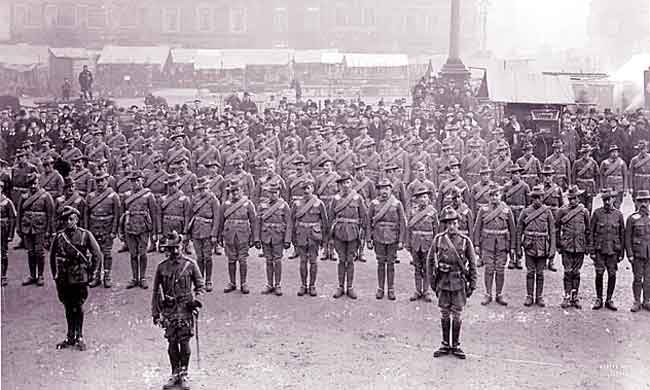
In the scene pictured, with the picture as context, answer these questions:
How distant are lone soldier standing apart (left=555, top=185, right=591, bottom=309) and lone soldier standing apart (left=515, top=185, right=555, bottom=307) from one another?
0.67ft

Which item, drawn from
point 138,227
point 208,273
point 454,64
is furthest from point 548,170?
point 454,64

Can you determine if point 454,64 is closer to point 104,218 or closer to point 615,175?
point 615,175

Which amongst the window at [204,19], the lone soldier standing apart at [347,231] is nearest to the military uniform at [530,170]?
the lone soldier standing apart at [347,231]

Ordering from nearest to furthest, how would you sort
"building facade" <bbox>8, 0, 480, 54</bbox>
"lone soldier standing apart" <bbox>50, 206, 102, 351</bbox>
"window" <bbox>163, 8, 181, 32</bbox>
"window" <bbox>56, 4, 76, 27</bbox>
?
"lone soldier standing apart" <bbox>50, 206, 102, 351</bbox> < "window" <bbox>56, 4, 76, 27</bbox> < "building facade" <bbox>8, 0, 480, 54</bbox> < "window" <bbox>163, 8, 181, 32</bbox>

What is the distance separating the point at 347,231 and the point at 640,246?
11.9 feet

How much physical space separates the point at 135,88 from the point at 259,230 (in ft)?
41.6

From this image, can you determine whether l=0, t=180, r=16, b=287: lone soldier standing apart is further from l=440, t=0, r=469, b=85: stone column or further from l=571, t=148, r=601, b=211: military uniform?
l=440, t=0, r=469, b=85: stone column

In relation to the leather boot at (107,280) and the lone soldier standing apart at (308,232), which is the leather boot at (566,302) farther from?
the leather boot at (107,280)

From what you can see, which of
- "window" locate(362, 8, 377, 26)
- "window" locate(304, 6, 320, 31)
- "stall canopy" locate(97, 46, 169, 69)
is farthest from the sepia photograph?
"window" locate(362, 8, 377, 26)

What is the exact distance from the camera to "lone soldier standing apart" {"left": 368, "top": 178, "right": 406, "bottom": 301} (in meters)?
9.55

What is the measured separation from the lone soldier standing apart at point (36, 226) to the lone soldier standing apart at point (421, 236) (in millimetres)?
4866

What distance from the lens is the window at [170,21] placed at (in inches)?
971

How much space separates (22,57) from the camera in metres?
15.0

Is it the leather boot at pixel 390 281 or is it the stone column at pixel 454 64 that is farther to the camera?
the stone column at pixel 454 64
